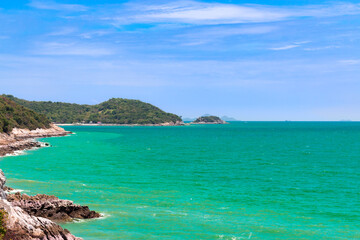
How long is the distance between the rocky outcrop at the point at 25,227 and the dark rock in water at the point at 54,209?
938 centimetres

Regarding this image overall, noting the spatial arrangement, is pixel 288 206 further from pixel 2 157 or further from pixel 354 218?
pixel 2 157

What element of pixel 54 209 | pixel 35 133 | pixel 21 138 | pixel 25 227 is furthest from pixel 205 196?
pixel 35 133

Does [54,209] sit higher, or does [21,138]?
[21,138]

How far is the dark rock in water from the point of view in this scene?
32.4 m

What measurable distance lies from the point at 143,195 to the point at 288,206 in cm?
1739

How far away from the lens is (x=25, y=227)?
72.5 feet

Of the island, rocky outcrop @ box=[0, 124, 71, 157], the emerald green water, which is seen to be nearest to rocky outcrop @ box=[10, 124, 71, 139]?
rocky outcrop @ box=[0, 124, 71, 157]

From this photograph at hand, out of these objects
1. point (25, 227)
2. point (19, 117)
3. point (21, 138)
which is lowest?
point (21, 138)

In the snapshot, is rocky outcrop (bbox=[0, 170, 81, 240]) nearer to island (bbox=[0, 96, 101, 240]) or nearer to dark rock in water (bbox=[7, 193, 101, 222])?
island (bbox=[0, 96, 101, 240])

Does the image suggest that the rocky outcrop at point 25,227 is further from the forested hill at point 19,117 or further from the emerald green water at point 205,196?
the forested hill at point 19,117

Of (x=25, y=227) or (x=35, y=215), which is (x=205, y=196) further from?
(x=25, y=227)

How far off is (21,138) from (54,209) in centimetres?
12147

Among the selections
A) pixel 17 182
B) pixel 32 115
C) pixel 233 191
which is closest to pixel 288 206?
pixel 233 191

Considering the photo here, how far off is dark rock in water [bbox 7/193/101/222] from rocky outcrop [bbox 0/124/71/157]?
6447 cm
